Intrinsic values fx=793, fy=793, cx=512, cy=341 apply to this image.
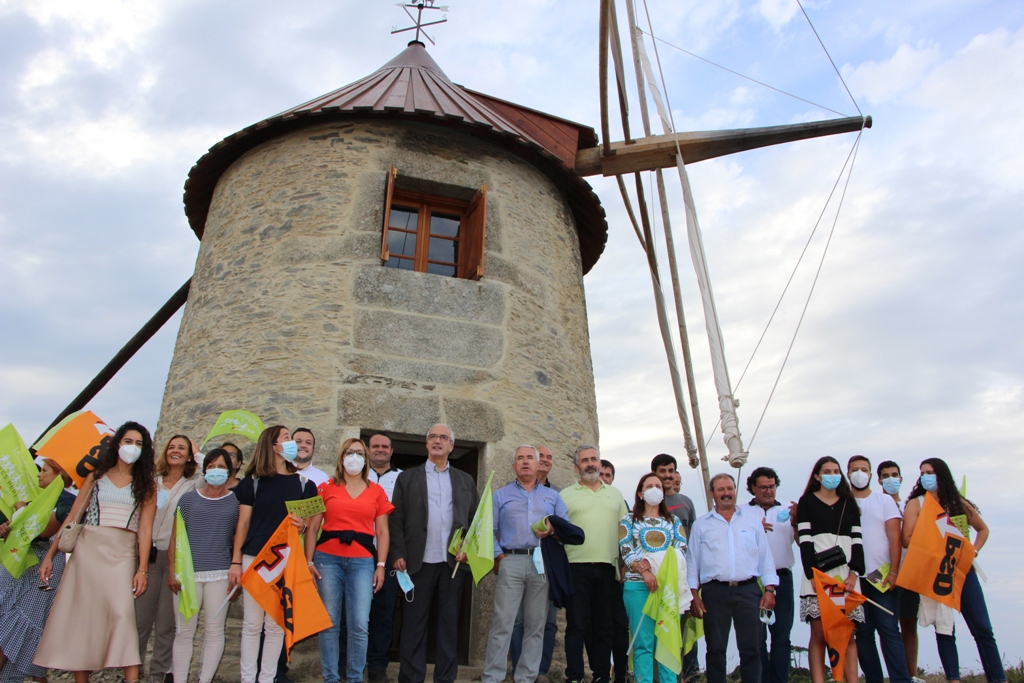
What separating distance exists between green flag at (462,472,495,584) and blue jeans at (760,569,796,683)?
169 cm

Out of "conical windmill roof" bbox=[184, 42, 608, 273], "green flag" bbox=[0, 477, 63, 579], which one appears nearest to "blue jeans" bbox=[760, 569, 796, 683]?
"green flag" bbox=[0, 477, 63, 579]

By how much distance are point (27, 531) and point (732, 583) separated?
12.7ft

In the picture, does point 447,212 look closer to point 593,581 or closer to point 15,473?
point 593,581

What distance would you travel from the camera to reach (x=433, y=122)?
715cm

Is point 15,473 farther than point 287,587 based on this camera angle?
Yes

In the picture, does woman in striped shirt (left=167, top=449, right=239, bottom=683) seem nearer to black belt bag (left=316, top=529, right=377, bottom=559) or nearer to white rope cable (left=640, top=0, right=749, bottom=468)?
black belt bag (left=316, top=529, right=377, bottom=559)

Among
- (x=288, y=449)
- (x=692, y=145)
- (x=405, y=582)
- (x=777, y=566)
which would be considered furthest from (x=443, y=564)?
(x=692, y=145)

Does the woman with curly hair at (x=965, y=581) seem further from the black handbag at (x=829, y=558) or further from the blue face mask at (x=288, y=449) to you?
the blue face mask at (x=288, y=449)

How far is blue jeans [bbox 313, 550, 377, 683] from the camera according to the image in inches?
173

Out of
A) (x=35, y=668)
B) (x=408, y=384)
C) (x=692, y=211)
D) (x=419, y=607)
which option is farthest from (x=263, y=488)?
(x=692, y=211)

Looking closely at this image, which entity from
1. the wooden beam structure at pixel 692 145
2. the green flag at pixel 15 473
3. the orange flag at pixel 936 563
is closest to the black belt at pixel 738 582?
the orange flag at pixel 936 563

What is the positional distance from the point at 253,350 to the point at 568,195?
3.53m

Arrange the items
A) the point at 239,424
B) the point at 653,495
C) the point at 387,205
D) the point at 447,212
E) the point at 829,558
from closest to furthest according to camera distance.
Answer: the point at 829,558, the point at 653,495, the point at 239,424, the point at 387,205, the point at 447,212

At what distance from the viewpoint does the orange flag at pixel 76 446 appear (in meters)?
4.65
